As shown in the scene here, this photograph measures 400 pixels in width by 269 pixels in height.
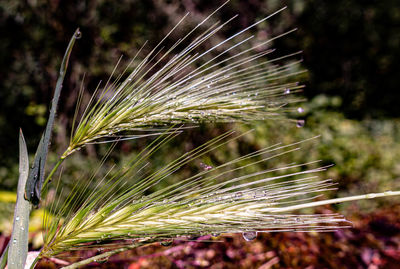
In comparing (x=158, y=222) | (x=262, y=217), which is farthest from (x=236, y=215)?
(x=158, y=222)

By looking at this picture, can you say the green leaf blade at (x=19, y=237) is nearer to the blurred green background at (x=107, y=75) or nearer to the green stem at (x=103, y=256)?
the green stem at (x=103, y=256)

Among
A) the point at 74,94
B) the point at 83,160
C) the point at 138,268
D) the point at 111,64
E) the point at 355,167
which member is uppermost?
the point at 111,64

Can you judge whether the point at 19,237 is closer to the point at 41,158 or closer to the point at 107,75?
the point at 41,158

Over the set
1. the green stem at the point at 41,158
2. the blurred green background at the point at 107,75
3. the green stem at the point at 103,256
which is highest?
the blurred green background at the point at 107,75

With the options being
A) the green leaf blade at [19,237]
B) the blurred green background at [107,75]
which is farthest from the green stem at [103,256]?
the blurred green background at [107,75]

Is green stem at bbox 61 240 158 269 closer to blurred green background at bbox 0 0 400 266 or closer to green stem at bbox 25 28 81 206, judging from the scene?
green stem at bbox 25 28 81 206

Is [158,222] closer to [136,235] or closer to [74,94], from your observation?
[136,235]

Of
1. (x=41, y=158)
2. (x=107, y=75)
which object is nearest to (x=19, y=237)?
(x=41, y=158)

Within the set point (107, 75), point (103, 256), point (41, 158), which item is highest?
point (107, 75)

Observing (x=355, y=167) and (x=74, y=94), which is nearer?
(x=355, y=167)

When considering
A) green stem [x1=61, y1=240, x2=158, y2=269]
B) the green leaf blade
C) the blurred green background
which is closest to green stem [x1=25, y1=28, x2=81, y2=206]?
the green leaf blade

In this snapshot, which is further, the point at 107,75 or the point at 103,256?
the point at 107,75
